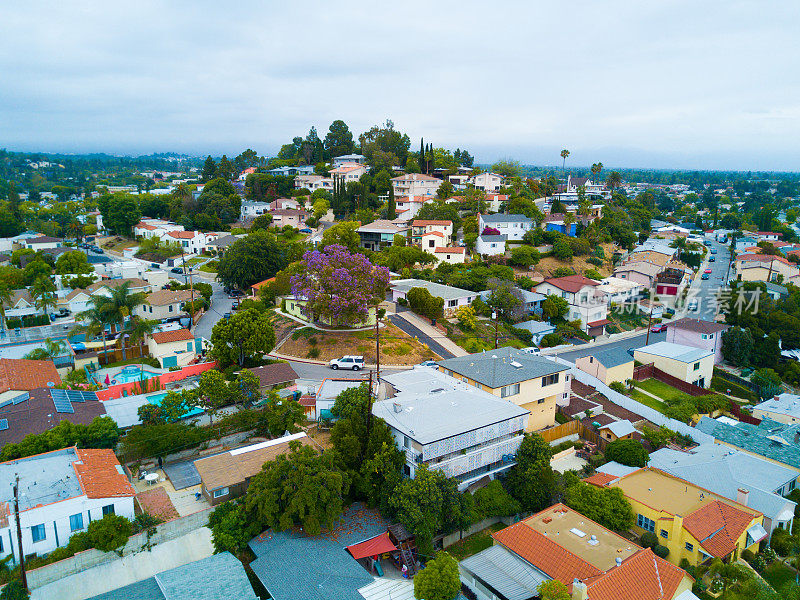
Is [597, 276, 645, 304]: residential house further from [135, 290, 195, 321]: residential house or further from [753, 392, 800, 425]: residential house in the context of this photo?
[135, 290, 195, 321]: residential house

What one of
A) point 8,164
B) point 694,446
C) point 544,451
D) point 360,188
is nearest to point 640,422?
point 694,446

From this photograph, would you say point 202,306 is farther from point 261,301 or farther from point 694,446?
point 694,446

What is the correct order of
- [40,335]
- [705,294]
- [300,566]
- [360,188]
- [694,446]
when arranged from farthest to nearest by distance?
[360,188] → [705,294] → [40,335] → [694,446] → [300,566]

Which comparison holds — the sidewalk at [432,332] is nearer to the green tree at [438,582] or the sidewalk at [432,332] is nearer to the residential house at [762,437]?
the residential house at [762,437]

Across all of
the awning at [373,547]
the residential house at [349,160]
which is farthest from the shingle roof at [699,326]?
the residential house at [349,160]

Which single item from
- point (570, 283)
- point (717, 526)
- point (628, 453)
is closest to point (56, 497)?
point (628, 453)
